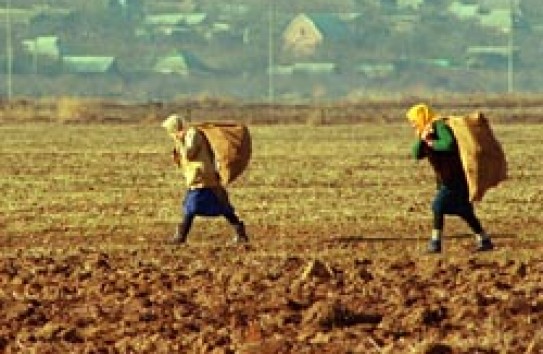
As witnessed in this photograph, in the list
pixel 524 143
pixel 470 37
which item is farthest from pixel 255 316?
pixel 470 37

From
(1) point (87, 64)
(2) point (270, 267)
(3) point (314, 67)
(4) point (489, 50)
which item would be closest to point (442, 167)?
(2) point (270, 267)

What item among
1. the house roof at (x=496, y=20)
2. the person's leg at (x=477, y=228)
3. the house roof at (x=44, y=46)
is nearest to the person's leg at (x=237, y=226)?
the person's leg at (x=477, y=228)

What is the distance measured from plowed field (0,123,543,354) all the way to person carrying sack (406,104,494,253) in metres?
0.34

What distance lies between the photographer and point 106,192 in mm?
27891

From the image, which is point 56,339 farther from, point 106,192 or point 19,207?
point 106,192

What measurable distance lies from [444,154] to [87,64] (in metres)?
106

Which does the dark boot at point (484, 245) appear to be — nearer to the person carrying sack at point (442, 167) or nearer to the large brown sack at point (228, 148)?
the person carrying sack at point (442, 167)

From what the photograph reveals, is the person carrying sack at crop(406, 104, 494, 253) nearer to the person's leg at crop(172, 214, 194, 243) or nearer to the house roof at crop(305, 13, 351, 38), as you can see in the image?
the person's leg at crop(172, 214, 194, 243)

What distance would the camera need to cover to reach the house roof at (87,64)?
122 m

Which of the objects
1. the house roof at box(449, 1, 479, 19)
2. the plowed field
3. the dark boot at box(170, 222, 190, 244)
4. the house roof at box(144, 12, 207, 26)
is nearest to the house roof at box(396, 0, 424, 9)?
the house roof at box(449, 1, 479, 19)

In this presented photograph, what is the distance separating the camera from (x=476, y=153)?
1878 centimetres

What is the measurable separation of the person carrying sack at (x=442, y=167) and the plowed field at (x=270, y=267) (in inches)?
13.2

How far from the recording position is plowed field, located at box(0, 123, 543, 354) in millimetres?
12867

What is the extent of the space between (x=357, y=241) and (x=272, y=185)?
889 cm
